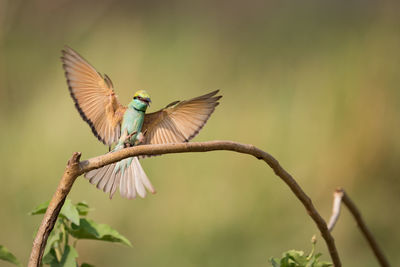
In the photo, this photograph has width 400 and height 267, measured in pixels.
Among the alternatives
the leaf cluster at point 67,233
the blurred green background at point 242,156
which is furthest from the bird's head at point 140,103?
the blurred green background at point 242,156

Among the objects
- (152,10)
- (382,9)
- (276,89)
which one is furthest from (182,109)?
(152,10)

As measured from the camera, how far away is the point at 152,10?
11.6 feet

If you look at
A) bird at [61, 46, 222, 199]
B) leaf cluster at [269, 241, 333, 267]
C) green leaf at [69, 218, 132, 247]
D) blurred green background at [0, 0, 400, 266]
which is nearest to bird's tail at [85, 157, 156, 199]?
bird at [61, 46, 222, 199]

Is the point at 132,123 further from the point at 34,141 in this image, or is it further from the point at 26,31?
the point at 26,31

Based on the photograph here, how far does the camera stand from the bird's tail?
97 cm

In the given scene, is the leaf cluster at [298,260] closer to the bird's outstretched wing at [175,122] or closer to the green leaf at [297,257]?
the green leaf at [297,257]

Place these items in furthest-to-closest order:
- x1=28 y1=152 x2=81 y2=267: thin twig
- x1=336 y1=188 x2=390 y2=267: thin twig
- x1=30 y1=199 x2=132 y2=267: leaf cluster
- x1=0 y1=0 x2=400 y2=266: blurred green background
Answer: x1=0 y1=0 x2=400 y2=266: blurred green background < x1=336 y1=188 x2=390 y2=267: thin twig < x1=30 y1=199 x2=132 y2=267: leaf cluster < x1=28 y1=152 x2=81 y2=267: thin twig

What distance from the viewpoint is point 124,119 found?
1013mm

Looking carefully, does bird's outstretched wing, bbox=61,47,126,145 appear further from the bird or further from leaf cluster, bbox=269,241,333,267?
leaf cluster, bbox=269,241,333,267

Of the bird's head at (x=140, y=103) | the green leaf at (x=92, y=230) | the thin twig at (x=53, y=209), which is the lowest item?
the green leaf at (x=92, y=230)

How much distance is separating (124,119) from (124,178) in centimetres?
10

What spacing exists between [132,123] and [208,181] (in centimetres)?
181

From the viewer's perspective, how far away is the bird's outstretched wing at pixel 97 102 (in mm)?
1031

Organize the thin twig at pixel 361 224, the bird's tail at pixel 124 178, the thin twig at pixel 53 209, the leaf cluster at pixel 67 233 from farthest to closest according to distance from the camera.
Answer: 1. the thin twig at pixel 361 224
2. the bird's tail at pixel 124 178
3. the leaf cluster at pixel 67 233
4. the thin twig at pixel 53 209
